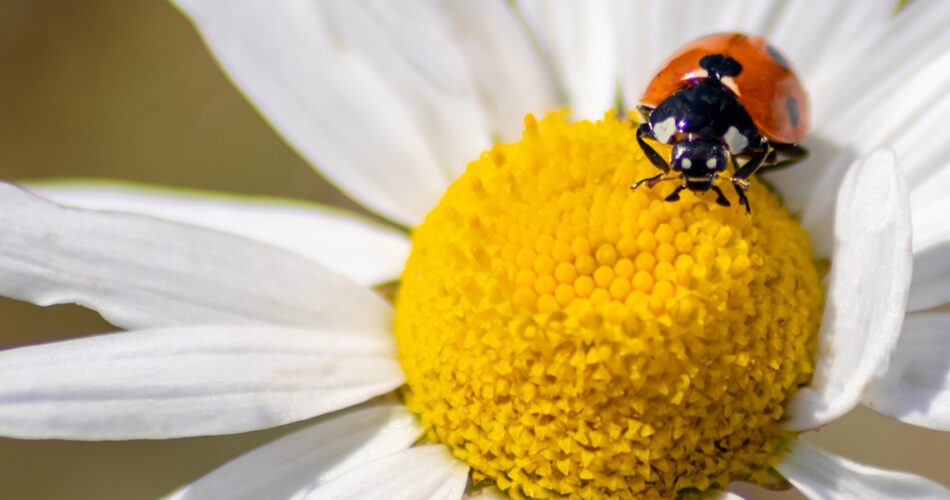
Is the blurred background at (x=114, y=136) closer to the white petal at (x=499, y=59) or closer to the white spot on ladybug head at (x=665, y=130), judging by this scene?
the white petal at (x=499, y=59)

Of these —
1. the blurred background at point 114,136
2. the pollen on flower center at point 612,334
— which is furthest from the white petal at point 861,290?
the blurred background at point 114,136

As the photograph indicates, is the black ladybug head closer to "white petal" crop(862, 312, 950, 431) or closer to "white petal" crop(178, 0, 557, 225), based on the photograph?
"white petal" crop(862, 312, 950, 431)

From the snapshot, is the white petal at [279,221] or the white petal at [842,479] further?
the white petal at [279,221]

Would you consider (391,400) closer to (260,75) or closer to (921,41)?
(260,75)

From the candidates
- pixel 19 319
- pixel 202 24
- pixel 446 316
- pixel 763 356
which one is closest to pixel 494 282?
pixel 446 316

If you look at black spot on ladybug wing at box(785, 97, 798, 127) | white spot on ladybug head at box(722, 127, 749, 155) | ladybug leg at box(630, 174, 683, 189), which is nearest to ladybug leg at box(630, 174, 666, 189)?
ladybug leg at box(630, 174, 683, 189)

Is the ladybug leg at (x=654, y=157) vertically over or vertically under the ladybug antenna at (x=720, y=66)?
under
